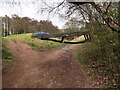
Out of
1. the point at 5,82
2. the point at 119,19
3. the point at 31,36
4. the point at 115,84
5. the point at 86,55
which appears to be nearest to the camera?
the point at 5,82

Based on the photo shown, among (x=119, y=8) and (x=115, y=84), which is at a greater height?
(x=119, y=8)

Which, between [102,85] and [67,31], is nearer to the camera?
Answer: [102,85]

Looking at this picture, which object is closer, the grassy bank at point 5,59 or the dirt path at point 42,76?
the dirt path at point 42,76

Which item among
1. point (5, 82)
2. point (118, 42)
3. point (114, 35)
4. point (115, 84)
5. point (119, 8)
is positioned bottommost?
point (115, 84)

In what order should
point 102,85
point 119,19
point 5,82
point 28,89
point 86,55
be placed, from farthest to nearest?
1. point 86,55
2. point 102,85
3. point 119,19
4. point 28,89
5. point 5,82

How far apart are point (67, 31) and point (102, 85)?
7.78 metres

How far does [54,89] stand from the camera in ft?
8.26

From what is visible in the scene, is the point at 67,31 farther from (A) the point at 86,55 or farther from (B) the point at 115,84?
(B) the point at 115,84

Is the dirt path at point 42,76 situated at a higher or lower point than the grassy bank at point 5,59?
lower

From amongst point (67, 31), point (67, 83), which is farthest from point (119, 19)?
point (67, 31)

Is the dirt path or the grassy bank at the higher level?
the grassy bank

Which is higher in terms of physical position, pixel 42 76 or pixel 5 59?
pixel 5 59

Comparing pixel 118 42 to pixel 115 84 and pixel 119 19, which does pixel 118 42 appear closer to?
A: pixel 119 19

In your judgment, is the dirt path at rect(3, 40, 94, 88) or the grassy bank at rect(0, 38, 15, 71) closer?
the dirt path at rect(3, 40, 94, 88)
